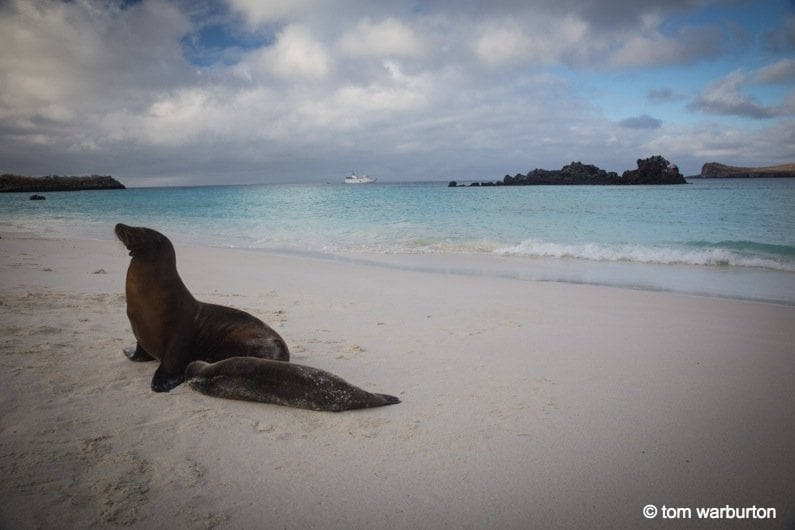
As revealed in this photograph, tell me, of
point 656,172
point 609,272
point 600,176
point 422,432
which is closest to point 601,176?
point 600,176

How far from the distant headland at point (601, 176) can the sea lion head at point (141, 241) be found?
81146mm

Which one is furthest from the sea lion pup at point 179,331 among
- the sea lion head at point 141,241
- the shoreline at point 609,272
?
the shoreline at point 609,272

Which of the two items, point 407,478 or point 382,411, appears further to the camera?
point 382,411

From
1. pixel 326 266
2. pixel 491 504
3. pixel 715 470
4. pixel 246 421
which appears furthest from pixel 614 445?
pixel 326 266

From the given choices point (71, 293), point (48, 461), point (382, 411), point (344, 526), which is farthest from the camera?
point (71, 293)

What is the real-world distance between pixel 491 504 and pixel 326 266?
8.97m

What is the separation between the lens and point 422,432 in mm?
2982

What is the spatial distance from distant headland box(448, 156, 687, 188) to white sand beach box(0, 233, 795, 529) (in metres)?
76.7

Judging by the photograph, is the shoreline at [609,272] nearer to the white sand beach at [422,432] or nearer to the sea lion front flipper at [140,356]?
the white sand beach at [422,432]

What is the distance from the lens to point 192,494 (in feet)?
7.47

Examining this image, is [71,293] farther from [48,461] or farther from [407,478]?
[407,478]

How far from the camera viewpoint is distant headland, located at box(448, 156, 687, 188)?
233 feet

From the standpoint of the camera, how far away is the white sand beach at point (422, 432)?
2248mm

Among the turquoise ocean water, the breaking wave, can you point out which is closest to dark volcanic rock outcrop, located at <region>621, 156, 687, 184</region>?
the turquoise ocean water
